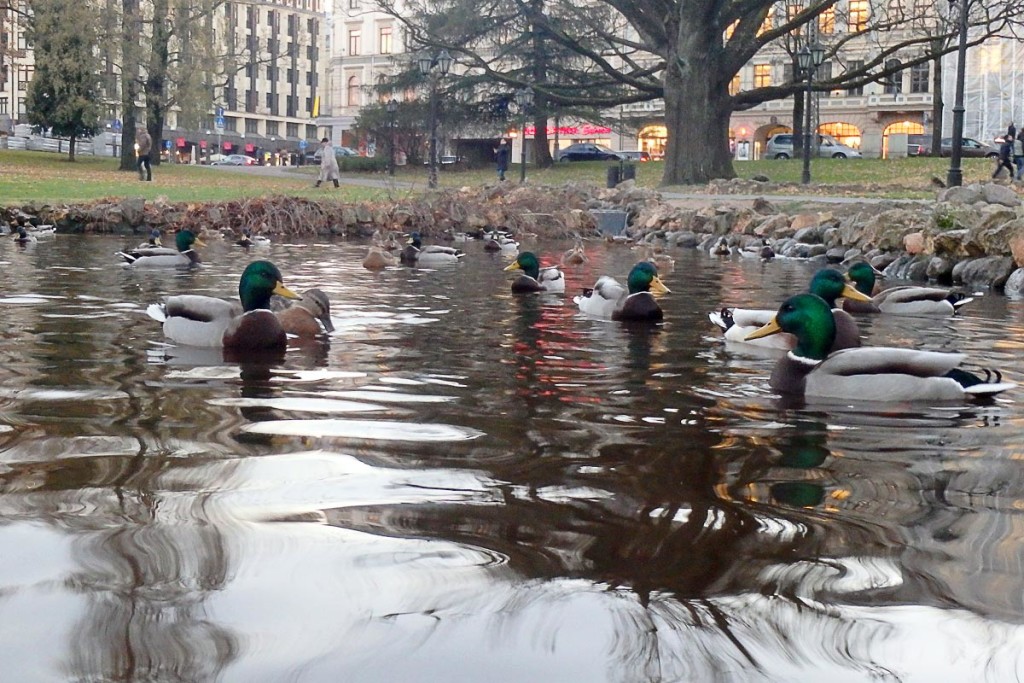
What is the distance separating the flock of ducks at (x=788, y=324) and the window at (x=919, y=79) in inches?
2335

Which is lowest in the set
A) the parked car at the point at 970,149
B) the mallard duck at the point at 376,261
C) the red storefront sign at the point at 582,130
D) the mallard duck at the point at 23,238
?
the mallard duck at the point at 376,261

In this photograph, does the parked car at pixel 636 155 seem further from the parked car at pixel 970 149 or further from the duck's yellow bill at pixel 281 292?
the duck's yellow bill at pixel 281 292

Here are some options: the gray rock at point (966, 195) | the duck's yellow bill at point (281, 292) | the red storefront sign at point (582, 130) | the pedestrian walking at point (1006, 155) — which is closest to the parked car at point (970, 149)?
the pedestrian walking at point (1006, 155)

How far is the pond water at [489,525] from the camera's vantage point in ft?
9.50

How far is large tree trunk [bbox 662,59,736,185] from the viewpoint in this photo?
31.3 m

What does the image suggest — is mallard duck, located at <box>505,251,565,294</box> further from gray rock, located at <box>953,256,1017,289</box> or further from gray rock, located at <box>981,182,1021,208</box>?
gray rock, located at <box>981,182,1021,208</box>

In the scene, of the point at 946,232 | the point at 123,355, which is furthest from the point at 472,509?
the point at 946,232

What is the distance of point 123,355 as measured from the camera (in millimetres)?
7523

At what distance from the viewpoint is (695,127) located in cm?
3188

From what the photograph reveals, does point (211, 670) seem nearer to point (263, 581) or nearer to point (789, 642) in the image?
point (263, 581)

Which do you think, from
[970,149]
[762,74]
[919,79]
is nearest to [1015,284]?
[970,149]

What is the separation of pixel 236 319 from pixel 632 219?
1838 centimetres

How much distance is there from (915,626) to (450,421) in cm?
275

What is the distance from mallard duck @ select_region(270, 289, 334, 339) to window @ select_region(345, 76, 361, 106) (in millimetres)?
82866
